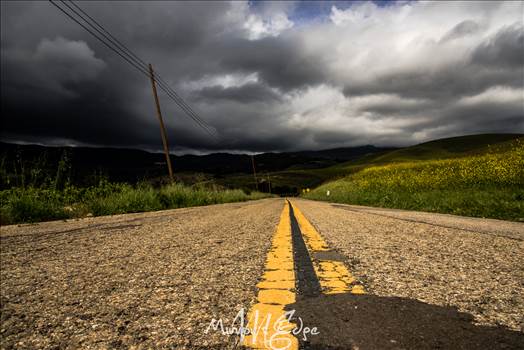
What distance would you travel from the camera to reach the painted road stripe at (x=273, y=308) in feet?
3.25

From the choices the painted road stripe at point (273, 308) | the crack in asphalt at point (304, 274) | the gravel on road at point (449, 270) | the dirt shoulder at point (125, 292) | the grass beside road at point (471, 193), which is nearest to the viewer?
the painted road stripe at point (273, 308)

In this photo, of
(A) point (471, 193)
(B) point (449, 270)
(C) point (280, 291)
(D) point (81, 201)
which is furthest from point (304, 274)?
(A) point (471, 193)

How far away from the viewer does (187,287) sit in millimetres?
1583

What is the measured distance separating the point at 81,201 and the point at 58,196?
1.06m

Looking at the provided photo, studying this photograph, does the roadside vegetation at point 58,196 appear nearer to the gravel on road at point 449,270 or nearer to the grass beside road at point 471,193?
the gravel on road at point 449,270

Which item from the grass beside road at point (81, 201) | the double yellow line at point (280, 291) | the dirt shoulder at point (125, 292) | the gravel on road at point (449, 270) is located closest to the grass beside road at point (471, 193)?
the gravel on road at point (449, 270)

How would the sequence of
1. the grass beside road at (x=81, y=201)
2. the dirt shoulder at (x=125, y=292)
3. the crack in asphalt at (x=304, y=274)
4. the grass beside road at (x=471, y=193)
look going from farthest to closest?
the grass beside road at (x=471, y=193) < the grass beside road at (x=81, y=201) < the crack in asphalt at (x=304, y=274) < the dirt shoulder at (x=125, y=292)

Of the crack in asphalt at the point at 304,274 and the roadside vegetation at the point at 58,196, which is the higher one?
the roadside vegetation at the point at 58,196

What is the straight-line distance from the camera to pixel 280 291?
1458 mm

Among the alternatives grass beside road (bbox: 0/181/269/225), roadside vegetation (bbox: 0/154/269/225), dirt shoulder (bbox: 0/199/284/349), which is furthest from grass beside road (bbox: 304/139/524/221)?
roadside vegetation (bbox: 0/154/269/225)

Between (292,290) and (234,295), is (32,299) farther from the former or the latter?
(292,290)

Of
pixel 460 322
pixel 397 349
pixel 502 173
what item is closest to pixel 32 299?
pixel 397 349

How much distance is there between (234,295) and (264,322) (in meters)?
0.34

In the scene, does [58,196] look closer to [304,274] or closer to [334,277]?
[304,274]
